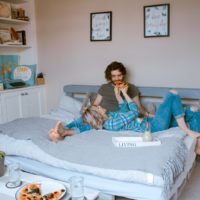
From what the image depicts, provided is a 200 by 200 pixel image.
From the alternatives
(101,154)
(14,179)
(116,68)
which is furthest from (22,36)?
(14,179)

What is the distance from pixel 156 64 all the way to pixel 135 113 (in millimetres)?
769

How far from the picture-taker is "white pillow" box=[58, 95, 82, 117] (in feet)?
10.8

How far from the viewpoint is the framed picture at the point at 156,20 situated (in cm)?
298

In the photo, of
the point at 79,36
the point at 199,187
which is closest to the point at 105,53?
the point at 79,36

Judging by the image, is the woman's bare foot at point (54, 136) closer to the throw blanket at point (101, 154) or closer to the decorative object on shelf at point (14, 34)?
the throw blanket at point (101, 154)

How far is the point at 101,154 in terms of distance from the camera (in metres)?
2.01

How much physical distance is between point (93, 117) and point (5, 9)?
1832 millimetres

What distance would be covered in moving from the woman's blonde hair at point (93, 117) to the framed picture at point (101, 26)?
1.00 metres

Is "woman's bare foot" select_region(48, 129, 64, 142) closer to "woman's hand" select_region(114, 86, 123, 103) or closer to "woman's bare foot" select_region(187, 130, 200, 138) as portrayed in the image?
"woman's hand" select_region(114, 86, 123, 103)

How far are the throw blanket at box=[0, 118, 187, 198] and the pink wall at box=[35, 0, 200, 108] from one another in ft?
3.02

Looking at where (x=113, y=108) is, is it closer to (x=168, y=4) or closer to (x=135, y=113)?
(x=135, y=113)

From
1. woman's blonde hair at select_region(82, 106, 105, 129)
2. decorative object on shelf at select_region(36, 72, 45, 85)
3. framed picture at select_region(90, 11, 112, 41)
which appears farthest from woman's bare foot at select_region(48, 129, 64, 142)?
decorative object on shelf at select_region(36, 72, 45, 85)

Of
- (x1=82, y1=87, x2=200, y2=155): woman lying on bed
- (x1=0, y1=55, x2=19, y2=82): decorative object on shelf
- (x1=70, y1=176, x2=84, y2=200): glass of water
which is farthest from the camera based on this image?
(x1=0, y1=55, x2=19, y2=82): decorative object on shelf

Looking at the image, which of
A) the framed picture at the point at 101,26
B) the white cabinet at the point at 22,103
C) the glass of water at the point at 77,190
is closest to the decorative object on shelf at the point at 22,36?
the white cabinet at the point at 22,103
